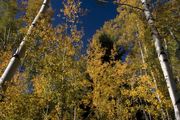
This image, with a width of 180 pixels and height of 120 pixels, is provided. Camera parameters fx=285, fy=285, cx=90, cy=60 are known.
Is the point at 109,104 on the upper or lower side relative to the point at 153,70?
lower

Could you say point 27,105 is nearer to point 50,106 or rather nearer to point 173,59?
point 50,106

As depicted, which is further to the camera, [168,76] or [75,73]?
[75,73]

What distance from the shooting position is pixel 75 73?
986 centimetres

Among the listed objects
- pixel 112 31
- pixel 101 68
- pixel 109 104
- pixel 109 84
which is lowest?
pixel 109 104

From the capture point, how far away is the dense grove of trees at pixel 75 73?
8.08 meters

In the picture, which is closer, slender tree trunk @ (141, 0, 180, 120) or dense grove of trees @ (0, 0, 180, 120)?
slender tree trunk @ (141, 0, 180, 120)

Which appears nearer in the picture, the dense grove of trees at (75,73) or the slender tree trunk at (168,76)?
the slender tree trunk at (168,76)

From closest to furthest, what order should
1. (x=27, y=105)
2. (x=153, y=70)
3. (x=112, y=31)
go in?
(x=27, y=105) < (x=153, y=70) < (x=112, y=31)

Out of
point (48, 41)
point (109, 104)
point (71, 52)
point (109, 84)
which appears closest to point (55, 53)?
point (48, 41)

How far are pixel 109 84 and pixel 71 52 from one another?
6.14 metres

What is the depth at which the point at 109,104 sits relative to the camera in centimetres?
1451

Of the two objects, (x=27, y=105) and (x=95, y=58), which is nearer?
(x=27, y=105)

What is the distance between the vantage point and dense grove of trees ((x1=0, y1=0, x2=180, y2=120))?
808 centimetres

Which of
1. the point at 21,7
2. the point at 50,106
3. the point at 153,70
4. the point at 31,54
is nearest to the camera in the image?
the point at 31,54
